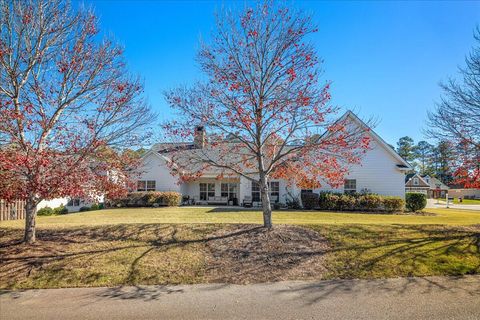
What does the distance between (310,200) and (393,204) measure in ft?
17.6

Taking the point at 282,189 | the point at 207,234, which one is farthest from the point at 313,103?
the point at 282,189

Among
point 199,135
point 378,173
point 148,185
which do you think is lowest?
point 148,185

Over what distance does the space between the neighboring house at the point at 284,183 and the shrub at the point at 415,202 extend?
65 centimetres

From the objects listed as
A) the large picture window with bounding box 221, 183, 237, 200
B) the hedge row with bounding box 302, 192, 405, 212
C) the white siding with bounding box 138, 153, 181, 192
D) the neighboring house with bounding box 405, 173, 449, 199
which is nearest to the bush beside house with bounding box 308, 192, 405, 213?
the hedge row with bounding box 302, 192, 405, 212

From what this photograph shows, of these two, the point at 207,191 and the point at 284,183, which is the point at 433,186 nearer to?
the point at 284,183

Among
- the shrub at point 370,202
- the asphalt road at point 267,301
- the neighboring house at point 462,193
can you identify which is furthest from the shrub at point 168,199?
the neighboring house at point 462,193

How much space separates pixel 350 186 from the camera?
23.5 metres

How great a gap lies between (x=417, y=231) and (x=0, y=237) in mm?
13524

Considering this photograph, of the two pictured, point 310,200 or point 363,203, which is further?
point 310,200

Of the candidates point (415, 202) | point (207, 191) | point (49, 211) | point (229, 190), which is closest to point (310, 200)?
point (415, 202)

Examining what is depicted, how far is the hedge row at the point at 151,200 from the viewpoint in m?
24.4

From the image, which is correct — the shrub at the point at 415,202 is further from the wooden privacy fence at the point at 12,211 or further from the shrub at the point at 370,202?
the wooden privacy fence at the point at 12,211

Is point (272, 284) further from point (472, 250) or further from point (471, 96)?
point (471, 96)

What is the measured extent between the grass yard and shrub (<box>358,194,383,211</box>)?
404 inches
